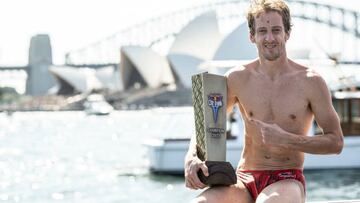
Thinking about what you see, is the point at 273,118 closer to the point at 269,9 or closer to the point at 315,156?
the point at 269,9

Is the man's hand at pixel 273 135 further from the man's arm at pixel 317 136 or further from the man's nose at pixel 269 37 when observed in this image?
the man's nose at pixel 269 37

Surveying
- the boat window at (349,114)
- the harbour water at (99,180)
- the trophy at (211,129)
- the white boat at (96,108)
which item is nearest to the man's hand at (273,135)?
the trophy at (211,129)

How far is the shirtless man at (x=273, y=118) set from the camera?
9.25ft

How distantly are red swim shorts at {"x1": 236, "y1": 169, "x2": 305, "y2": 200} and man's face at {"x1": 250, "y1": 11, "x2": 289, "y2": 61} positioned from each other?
0.49 m

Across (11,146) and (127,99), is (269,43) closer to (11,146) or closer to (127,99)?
(11,146)

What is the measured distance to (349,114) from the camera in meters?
17.2

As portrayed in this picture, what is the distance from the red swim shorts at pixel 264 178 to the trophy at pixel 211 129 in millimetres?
148

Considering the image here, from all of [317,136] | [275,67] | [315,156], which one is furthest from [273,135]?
[315,156]

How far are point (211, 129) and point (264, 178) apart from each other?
1.11 ft

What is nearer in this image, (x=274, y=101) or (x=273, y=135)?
(x=273, y=135)

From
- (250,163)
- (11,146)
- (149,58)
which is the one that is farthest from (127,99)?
(250,163)

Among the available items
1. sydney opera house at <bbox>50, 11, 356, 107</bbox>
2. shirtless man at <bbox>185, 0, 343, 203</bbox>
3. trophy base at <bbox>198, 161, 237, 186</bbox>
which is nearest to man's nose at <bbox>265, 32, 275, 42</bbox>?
shirtless man at <bbox>185, 0, 343, 203</bbox>

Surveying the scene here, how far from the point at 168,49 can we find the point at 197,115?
A: 64.2m

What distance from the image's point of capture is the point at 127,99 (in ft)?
269
